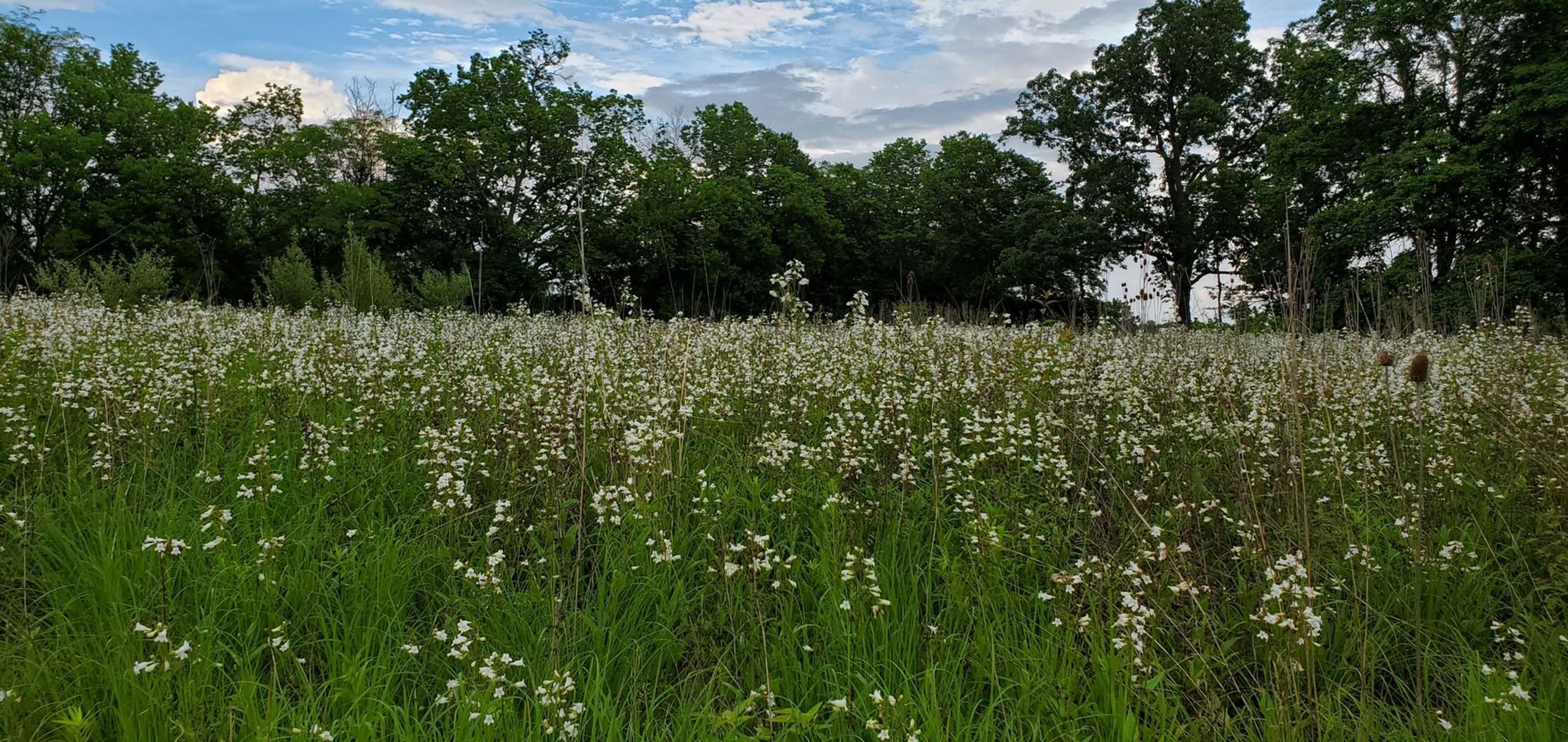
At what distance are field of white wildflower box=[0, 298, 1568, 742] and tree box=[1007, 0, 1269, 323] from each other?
34.5 m

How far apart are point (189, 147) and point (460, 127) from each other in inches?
612

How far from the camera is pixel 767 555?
3588mm

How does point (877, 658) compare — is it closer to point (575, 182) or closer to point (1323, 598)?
point (1323, 598)

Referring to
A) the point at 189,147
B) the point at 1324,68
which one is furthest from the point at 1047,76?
the point at 189,147

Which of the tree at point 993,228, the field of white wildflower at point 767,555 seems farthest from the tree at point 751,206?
the field of white wildflower at point 767,555

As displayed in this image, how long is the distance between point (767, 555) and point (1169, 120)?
4146 centimetres

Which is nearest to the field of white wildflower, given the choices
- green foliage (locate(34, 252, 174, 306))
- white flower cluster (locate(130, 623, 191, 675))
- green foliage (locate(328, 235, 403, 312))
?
white flower cluster (locate(130, 623, 191, 675))

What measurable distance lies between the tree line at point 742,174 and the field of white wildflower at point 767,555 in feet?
74.0

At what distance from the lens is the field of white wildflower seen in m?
2.93

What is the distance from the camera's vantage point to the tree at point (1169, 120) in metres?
36.2

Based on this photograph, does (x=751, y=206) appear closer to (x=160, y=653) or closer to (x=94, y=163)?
(x=94, y=163)

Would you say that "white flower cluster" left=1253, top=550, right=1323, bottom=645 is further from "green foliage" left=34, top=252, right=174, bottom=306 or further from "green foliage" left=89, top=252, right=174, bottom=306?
"green foliage" left=89, top=252, right=174, bottom=306

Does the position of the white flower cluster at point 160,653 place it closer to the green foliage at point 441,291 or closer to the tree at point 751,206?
the green foliage at point 441,291

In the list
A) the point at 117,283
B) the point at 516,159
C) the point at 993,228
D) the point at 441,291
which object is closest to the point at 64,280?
the point at 117,283
